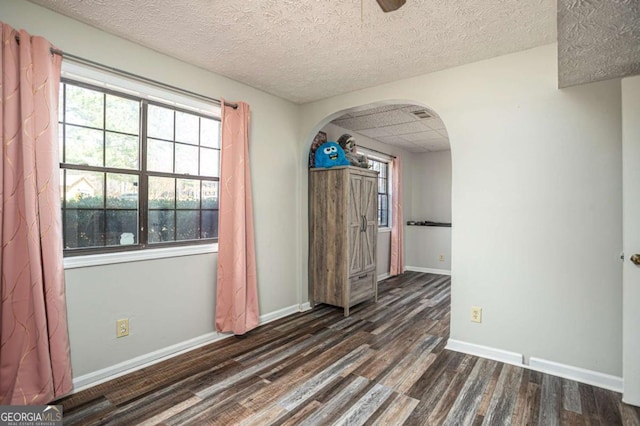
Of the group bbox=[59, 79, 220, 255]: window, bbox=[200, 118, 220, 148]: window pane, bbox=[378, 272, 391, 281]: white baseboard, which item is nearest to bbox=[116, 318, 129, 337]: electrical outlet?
bbox=[59, 79, 220, 255]: window

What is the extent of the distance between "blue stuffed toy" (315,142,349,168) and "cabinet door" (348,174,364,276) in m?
0.23

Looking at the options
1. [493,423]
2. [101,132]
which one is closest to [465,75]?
[493,423]

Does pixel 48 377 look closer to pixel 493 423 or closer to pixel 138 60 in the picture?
pixel 138 60

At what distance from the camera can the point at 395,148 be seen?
5.97m

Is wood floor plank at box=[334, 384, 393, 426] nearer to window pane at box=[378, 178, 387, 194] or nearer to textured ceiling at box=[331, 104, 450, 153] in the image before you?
textured ceiling at box=[331, 104, 450, 153]

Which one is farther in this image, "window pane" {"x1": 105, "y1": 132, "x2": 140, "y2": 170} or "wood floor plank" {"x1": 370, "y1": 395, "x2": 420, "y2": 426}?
"window pane" {"x1": 105, "y1": 132, "x2": 140, "y2": 170}

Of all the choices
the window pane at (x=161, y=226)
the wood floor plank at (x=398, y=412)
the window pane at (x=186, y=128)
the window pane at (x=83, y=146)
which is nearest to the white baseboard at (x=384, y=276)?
the wood floor plank at (x=398, y=412)

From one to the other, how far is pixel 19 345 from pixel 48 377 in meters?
0.26

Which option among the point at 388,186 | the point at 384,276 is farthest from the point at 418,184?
the point at 384,276

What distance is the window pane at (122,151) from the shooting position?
2.37m

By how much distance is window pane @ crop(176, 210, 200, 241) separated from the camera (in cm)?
281

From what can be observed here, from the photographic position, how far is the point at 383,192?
5.95m

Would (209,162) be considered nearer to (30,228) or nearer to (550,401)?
(30,228)

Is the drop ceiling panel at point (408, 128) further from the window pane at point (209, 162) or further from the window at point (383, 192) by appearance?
the window pane at point (209, 162)
